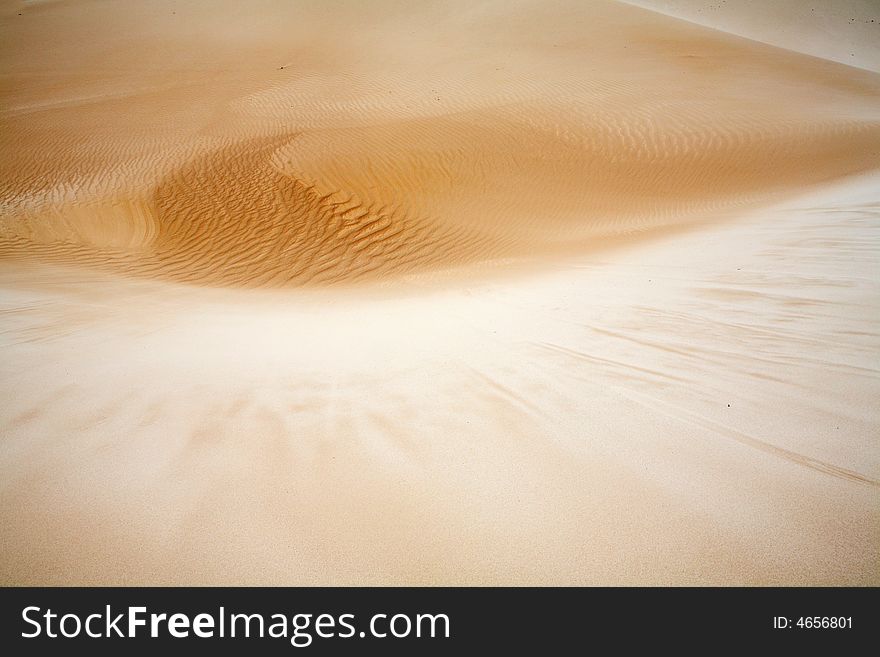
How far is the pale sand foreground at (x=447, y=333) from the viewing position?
195cm

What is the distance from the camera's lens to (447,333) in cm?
477

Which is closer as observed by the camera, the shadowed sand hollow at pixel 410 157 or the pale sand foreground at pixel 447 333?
the pale sand foreground at pixel 447 333

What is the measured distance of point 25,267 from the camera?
841cm

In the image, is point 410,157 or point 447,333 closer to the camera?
point 447,333

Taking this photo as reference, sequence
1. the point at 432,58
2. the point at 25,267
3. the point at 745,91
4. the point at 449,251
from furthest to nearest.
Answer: the point at 432,58, the point at 745,91, the point at 449,251, the point at 25,267

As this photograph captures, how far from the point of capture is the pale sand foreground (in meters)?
1.95

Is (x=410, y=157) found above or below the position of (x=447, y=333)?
above

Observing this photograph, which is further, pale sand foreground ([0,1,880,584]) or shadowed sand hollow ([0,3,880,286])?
shadowed sand hollow ([0,3,880,286])
